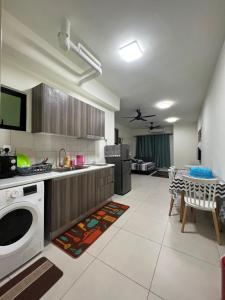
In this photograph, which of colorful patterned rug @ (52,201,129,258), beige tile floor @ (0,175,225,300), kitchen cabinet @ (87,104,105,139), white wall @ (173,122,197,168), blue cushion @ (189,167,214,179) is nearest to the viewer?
beige tile floor @ (0,175,225,300)

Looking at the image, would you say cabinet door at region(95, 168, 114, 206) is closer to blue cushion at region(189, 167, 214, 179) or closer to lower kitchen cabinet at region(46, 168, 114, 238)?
lower kitchen cabinet at region(46, 168, 114, 238)

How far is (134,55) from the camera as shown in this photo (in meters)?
2.04

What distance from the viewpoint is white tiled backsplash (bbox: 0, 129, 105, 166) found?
1812mm

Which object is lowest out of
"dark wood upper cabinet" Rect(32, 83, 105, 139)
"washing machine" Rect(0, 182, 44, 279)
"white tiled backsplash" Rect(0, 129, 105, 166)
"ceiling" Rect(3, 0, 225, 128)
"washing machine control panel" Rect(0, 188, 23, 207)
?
"washing machine" Rect(0, 182, 44, 279)

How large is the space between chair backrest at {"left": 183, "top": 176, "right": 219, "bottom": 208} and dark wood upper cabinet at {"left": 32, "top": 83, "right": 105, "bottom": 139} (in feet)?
6.65

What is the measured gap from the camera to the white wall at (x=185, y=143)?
677cm

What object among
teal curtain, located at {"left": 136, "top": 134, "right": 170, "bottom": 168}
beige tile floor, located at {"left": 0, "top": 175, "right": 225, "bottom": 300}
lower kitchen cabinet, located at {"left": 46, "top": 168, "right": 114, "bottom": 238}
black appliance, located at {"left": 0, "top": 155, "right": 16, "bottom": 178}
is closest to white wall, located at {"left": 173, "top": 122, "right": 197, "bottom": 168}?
teal curtain, located at {"left": 136, "top": 134, "right": 170, "bottom": 168}

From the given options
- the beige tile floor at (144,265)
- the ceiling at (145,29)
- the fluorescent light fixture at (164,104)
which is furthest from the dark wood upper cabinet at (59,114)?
the fluorescent light fixture at (164,104)

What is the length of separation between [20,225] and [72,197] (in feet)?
2.28

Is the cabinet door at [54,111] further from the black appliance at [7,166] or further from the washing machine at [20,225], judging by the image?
the washing machine at [20,225]

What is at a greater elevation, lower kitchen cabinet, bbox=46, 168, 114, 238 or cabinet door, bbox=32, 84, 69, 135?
cabinet door, bbox=32, 84, 69, 135

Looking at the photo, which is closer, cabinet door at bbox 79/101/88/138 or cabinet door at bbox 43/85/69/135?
cabinet door at bbox 43/85/69/135

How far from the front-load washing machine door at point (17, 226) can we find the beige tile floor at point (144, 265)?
0.36 m

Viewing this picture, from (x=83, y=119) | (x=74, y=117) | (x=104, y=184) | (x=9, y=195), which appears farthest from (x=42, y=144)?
(x=104, y=184)
